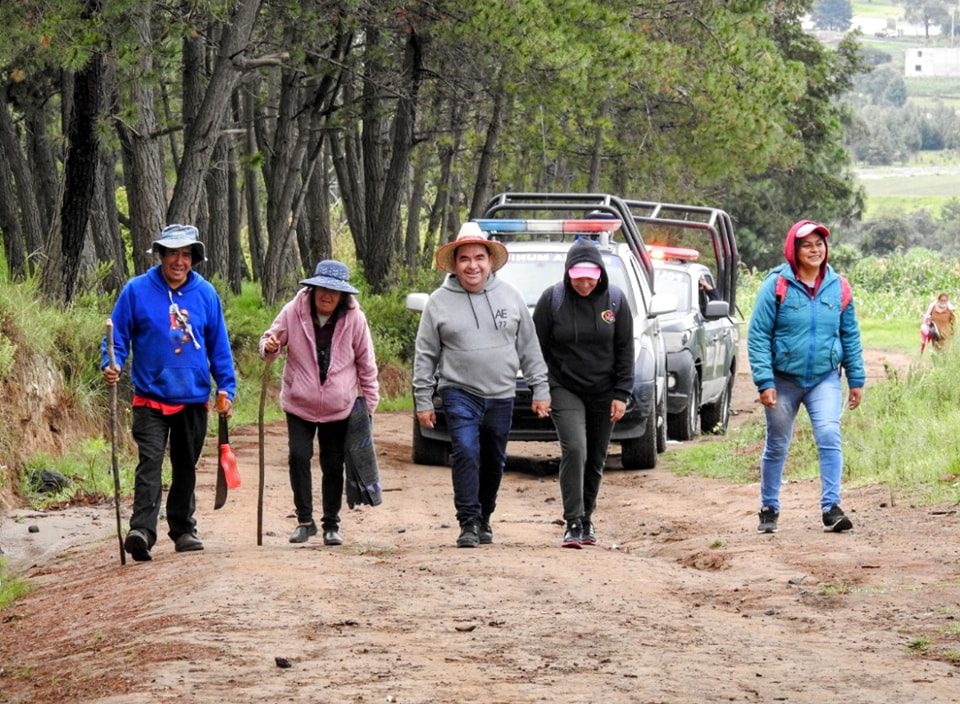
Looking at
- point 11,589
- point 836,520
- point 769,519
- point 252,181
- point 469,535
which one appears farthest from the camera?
point 252,181

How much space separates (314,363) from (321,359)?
1.9 inches

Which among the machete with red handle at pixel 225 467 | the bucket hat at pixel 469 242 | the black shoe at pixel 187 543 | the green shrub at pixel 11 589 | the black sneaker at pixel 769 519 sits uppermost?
the bucket hat at pixel 469 242

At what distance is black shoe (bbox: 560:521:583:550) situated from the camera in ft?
35.5

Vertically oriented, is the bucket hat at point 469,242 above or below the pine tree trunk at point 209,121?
below

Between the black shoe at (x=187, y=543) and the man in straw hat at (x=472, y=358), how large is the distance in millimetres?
1490

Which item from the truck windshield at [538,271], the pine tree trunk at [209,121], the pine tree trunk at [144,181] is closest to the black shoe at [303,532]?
the truck windshield at [538,271]

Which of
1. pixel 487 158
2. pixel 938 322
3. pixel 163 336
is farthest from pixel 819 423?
Answer: pixel 487 158

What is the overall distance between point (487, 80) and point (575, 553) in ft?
55.3

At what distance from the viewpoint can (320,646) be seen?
23.6 ft

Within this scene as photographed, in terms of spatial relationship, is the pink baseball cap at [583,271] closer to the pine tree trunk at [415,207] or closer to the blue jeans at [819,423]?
the blue jeans at [819,423]

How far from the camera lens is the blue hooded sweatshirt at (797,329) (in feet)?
35.7

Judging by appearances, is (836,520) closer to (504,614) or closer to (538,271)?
(504,614)

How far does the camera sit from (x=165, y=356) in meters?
10.1

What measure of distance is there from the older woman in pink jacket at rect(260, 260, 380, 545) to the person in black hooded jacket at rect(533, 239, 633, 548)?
113cm
